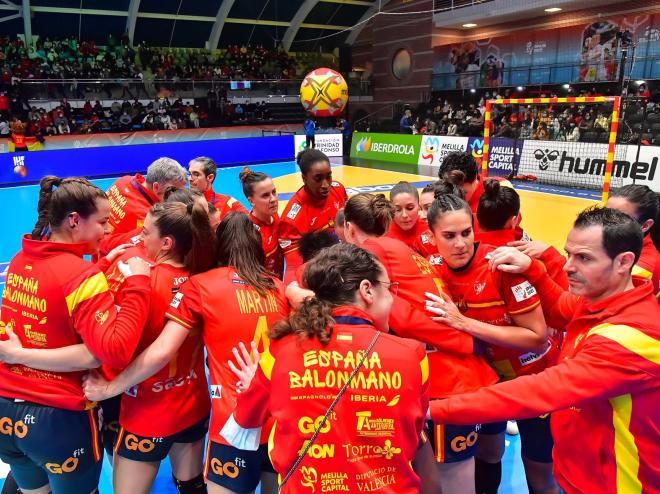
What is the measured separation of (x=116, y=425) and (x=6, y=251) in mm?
8126

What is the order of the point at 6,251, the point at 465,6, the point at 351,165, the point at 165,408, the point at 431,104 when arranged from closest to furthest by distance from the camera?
the point at 165,408
the point at 6,251
the point at 351,165
the point at 465,6
the point at 431,104

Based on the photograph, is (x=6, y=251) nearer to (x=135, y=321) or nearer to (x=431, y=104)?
(x=135, y=321)

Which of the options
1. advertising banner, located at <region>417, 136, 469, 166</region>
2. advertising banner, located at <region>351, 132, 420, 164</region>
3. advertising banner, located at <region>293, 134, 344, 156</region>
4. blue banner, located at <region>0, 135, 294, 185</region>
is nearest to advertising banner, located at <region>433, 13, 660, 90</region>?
advertising banner, located at <region>351, 132, 420, 164</region>

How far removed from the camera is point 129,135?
22109mm

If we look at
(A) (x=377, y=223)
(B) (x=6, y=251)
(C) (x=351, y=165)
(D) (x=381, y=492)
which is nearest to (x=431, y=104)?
(C) (x=351, y=165)

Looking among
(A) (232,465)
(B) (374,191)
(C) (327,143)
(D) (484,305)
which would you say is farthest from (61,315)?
(C) (327,143)

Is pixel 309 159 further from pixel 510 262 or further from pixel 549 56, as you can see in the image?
pixel 549 56

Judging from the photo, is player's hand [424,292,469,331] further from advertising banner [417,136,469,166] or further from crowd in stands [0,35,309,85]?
crowd in stands [0,35,309,85]

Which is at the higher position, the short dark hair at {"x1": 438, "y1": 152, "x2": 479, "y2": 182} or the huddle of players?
the short dark hair at {"x1": 438, "y1": 152, "x2": 479, "y2": 182}

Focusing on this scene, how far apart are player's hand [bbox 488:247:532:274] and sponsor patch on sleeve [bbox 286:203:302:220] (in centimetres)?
263

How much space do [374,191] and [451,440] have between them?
12424mm

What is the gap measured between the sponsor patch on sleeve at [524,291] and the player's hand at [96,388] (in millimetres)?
2075

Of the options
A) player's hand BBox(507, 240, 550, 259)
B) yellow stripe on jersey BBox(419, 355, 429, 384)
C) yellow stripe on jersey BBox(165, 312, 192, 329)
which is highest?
player's hand BBox(507, 240, 550, 259)

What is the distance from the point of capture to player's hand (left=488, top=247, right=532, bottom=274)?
252 cm
